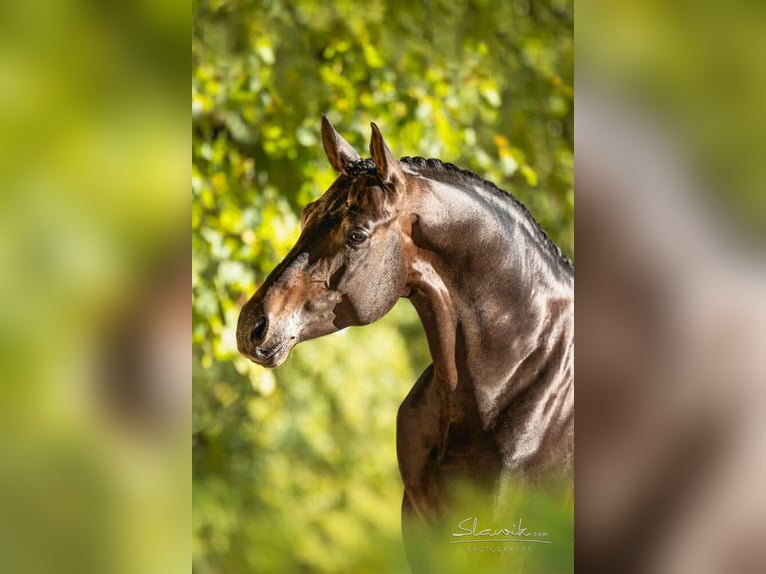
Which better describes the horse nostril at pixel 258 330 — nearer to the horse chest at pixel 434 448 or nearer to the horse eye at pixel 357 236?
the horse eye at pixel 357 236

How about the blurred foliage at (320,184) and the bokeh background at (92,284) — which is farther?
the blurred foliage at (320,184)

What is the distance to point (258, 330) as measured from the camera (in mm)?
1118

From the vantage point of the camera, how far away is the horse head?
1121 millimetres

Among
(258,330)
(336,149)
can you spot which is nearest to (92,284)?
(258,330)

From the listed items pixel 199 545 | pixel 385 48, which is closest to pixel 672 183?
pixel 385 48

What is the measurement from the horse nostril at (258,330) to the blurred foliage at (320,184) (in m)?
0.25

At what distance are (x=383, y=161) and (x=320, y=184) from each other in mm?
347

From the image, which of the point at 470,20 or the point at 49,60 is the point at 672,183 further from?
the point at 470,20

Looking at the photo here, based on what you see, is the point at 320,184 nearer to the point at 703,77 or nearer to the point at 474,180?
the point at 474,180

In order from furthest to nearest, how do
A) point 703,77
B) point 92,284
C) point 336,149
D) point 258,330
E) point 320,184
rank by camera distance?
point 320,184 < point 336,149 < point 258,330 < point 703,77 < point 92,284

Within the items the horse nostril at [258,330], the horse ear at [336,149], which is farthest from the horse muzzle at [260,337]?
the horse ear at [336,149]

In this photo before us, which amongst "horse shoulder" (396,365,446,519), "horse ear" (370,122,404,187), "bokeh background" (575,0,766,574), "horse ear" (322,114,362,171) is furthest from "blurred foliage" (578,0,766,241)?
"horse shoulder" (396,365,446,519)

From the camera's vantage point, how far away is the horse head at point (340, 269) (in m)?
1.12

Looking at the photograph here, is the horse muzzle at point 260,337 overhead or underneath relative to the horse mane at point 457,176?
underneath
